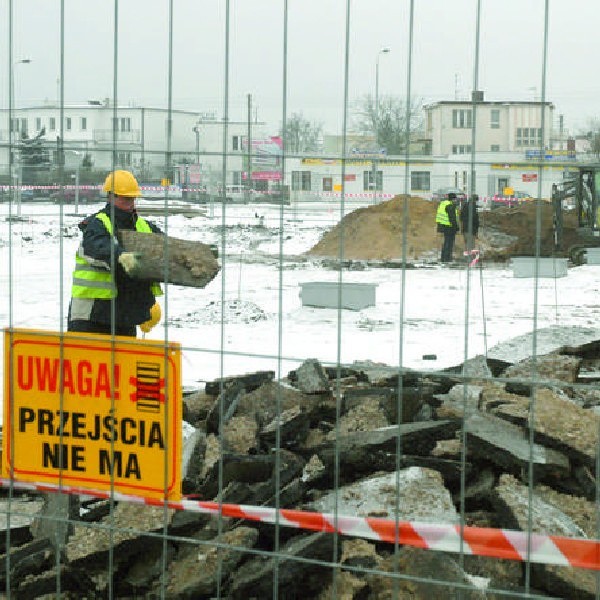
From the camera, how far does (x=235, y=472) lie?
5168 mm

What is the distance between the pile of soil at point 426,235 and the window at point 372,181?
22593 mm

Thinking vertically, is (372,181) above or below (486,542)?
above

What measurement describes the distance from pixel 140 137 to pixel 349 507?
72.8 inches

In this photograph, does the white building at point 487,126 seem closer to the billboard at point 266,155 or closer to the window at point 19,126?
the billboard at point 266,155

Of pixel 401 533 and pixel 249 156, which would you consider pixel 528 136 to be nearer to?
pixel 249 156

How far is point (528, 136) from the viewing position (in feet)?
11.7

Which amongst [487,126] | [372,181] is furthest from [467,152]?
[372,181]

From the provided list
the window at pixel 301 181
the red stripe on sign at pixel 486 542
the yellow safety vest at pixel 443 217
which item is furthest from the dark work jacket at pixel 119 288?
the yellow safety vest at pixel 443 217

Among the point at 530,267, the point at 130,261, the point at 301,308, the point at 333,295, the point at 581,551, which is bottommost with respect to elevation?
the point at 301,308

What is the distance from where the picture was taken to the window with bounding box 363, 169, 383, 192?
14.9 ft

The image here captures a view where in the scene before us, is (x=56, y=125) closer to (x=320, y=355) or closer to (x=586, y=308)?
(x=320, y=355)

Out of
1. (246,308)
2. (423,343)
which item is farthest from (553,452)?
(246,308)

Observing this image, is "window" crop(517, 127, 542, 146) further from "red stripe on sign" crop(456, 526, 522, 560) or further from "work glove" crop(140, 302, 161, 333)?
"work glove" crop(140, 302, 161, 333)

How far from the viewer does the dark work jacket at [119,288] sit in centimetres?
595
